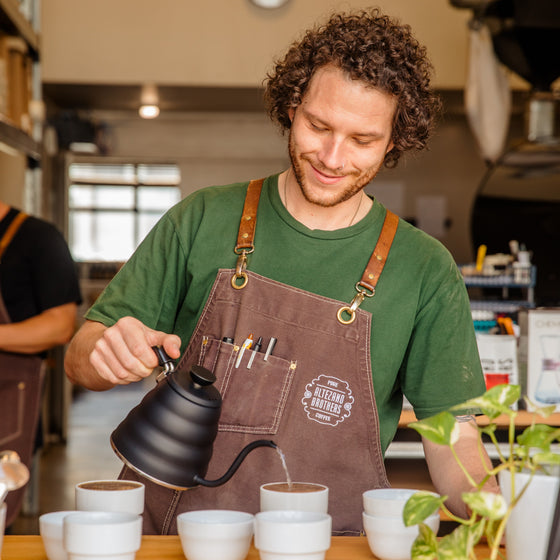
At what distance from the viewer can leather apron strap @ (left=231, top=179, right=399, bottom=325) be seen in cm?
166

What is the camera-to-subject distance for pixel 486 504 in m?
0.85

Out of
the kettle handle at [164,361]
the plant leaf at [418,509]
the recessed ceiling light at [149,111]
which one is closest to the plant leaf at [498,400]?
the plant leaf at [418,509]

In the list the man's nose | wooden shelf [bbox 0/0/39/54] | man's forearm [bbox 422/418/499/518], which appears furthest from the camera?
wooden shelf [bbox 0/0/39/54]

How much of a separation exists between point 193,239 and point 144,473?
0.69 m

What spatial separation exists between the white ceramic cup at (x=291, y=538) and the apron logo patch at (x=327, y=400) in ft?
1.87

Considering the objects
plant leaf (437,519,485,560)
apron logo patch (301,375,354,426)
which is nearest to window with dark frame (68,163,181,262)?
A: apron logo patch (301,375,354,426)

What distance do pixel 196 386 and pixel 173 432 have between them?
76 millimetres

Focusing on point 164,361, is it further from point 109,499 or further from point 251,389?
point 251,389

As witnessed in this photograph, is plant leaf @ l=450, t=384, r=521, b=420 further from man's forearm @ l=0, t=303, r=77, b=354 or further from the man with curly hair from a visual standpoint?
man's forearm @ l=0, t=303, r=77, b=354

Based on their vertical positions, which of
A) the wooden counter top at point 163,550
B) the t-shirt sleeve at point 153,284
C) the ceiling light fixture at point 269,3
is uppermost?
the ceiling light fixture at point 269,3

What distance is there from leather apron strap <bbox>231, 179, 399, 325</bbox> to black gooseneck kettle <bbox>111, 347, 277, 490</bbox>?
496 millimetres

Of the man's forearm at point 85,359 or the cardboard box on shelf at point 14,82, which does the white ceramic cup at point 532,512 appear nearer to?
the man's forearm at point 85,359

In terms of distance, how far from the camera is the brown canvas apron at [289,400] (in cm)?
160

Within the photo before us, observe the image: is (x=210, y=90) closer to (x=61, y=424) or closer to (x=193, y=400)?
(x=61, y=424)
